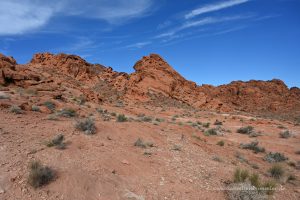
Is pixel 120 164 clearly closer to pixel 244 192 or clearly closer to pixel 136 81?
pixel 244 192

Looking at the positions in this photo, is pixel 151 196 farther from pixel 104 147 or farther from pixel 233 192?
pixel 104 147

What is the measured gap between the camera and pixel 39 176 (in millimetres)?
5945

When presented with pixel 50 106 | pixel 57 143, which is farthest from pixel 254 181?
pixel 50 106

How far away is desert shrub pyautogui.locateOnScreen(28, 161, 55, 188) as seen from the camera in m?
5.89

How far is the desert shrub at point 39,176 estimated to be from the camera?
5.89m

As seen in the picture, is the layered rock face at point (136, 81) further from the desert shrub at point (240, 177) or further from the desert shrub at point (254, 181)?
the desert shrub at point (254, 181)

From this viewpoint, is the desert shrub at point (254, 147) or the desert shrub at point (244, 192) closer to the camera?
the desert shrub at point (244, 192)

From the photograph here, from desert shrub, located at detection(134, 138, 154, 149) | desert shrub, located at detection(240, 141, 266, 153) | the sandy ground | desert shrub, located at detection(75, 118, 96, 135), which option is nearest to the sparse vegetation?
the sandy ground

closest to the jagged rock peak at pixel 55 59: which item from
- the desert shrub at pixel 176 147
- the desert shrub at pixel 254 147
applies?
the desert shrub at pixel 254 147

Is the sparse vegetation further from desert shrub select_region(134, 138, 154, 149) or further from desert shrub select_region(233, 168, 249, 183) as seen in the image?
desert shrub select_region(134, 138, 154, 149)

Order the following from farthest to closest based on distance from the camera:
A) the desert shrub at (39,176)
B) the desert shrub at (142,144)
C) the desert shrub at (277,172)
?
the desert shrub at (142,144)
the desert shrub at (277,172)
the desert shrub at (39,176)

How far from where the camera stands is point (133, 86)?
4438cm

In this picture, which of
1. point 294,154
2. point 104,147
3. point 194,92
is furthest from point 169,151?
point 194,92

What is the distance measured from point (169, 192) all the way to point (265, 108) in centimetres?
6386
